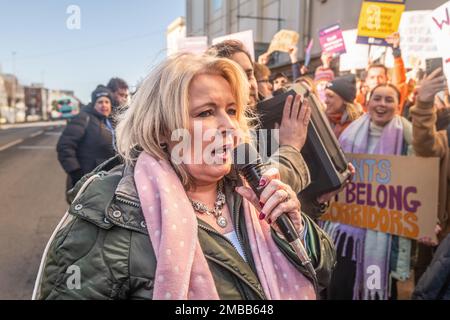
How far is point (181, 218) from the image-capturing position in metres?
0.85

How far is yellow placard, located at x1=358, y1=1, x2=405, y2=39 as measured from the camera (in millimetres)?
2879

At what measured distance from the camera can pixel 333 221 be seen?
7.39 feet

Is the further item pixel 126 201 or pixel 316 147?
pixel 316 147

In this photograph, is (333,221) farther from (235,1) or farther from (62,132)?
(62,132)

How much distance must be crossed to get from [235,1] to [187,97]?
1.31 meters

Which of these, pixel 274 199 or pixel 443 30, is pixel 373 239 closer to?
pixel 443 30

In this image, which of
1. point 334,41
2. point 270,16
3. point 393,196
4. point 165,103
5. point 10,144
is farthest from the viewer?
point 270,16

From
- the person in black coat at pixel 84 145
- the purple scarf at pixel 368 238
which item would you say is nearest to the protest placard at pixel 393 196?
the purple scarf at pixel 368 238

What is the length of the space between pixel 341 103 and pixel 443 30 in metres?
0.65

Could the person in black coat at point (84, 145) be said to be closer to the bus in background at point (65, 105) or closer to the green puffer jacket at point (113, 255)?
the bus in background at point (65, 105)

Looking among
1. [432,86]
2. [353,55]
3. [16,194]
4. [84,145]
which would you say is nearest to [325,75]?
[353,55]

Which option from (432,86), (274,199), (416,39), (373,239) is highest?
(416,39)

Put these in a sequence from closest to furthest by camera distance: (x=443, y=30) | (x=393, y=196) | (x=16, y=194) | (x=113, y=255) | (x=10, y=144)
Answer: (x=113, y=255), (x=10, y=144), (x=16, y=194), (x=443, y=30), (x=393, y=196)
